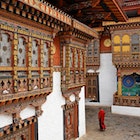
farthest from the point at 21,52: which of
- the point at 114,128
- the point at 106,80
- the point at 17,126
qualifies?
the point at 106,80

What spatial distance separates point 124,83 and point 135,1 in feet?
15.8

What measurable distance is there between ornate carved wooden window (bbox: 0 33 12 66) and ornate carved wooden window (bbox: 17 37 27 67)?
28 centimetres

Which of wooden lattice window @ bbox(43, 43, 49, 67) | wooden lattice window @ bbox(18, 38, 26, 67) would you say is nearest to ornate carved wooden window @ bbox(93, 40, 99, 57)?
wooden lattice window @ bbox(43, 43, 49, 67)

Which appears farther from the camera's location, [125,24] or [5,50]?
[125,24]

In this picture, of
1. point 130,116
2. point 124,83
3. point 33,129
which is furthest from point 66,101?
point 124,83

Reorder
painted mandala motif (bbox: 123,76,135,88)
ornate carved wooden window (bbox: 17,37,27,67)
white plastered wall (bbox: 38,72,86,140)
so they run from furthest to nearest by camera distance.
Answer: painted mandala motif (bbox: 123,76,135,88), white plastered wall (bbox: 38,72,86,140), ornate carved wooden window (bbox: 17,37,27,67)

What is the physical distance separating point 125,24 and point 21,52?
8535 millimetres

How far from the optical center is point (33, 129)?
197 inches

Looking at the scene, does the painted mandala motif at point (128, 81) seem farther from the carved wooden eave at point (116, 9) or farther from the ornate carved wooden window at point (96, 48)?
the carved wooden eave at point (116, 9)

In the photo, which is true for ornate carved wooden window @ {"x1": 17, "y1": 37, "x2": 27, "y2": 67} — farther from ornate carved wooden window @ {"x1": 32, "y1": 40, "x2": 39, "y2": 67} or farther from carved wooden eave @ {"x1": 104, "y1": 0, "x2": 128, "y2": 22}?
carved wooden eave @ {"x1": 104, "y1": 0, "x2": 128, "y2": 22}

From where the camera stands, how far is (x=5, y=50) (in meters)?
3.99

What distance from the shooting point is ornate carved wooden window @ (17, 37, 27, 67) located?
436cm

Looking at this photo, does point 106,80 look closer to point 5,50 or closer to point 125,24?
point 125,24

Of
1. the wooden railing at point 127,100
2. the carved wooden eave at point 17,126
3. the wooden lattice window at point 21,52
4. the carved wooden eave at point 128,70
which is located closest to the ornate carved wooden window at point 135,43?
the carved wooden eave at point 128,70
